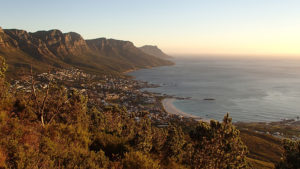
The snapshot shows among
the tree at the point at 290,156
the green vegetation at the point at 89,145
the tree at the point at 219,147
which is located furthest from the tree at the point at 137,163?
the tree at the point at 290,156

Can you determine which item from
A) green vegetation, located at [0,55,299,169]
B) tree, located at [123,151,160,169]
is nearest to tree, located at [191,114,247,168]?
green vegetation, located at [0,55,299,169]

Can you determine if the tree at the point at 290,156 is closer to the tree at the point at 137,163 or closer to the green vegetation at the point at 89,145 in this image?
the green vegetation at the point at 89,145

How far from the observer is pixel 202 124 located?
20.6 m

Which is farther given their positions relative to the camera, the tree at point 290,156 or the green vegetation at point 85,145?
the tree at point 290,156

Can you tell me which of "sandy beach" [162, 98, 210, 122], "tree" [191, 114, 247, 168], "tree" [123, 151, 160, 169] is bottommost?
"sandy beach" [162, 98, 210, 122]

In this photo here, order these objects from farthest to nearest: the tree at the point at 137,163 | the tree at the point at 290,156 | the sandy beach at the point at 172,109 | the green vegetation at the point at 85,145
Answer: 1. the sandy beach at the point at 172,109
2. the tree at the point at 290,156
3. the tree at the point at 137,163
4. the green vegetation at the point at 85,145

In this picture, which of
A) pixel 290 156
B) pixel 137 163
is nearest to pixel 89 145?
pixel 137 163

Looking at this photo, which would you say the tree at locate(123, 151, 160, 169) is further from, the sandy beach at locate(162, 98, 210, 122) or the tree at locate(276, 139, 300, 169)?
the sandy beach at locate(162, 98, 210, 122)

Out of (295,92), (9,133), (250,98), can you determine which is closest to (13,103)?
(9,133)

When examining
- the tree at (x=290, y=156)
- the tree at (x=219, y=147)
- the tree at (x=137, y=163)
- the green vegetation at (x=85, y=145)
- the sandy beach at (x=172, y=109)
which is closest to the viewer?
the green vegetation at (x=85, y=145)

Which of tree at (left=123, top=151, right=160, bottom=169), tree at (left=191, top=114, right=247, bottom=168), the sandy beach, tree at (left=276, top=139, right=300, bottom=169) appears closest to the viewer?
tree at (left=123, top=151, right=160, bottom=169)

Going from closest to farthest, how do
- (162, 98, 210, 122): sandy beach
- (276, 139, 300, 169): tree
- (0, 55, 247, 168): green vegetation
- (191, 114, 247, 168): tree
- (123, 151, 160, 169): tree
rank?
(0, 55, 247, 168): green vegetation → (123, 151, 160, 169): tree → (276, 139, 300, 169): tree → (191, 114, 247, 168): tree → (162, 98, 210, 122): sandy beach

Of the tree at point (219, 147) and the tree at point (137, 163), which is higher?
the tree at point (137, 163)

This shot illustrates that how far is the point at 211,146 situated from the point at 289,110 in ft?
379
